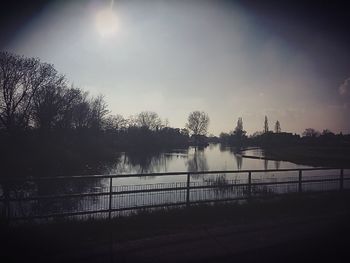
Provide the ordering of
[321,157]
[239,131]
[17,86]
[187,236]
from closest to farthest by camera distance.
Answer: [187,236]
[17,86]
[321,157]
[239,131]

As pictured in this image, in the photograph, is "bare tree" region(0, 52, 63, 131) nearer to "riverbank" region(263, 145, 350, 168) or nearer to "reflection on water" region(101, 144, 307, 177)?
"reflection on water" region(101, 144, 307, 177)

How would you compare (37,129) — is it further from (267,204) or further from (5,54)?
(267,204)

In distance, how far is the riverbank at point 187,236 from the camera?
597 centimetres

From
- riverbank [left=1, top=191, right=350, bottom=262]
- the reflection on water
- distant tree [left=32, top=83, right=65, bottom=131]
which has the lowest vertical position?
the reflection on water

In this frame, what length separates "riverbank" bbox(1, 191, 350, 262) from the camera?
5.97m

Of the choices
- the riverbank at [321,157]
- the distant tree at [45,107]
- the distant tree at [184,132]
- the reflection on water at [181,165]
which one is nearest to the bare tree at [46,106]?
the distant tree at [45,107]

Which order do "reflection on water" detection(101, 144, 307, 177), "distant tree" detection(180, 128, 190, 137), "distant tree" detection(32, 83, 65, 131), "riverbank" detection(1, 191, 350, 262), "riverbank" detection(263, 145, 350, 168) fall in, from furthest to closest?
"distant tree" detection(180, 128, 190, 137) → "riverbank" detection(263, 145, 350, 168) → "distant tree" detection(32, 83, 65, 131) → "reflection on water" detection(101, 144, 307, 177) → "riverbank" detection(1, 191, 350, 262)

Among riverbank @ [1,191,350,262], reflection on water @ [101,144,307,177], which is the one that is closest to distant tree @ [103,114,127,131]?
reflection on water @ [101,144,307,177]

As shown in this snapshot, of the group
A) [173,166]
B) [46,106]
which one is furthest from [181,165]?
[46,106]

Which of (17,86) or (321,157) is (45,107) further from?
(321,157)

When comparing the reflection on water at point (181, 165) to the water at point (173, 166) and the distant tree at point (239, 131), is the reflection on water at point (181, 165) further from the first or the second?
the distant tree at point (239, 131)

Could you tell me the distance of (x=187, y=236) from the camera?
714cm

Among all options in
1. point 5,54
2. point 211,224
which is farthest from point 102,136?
point 211,224

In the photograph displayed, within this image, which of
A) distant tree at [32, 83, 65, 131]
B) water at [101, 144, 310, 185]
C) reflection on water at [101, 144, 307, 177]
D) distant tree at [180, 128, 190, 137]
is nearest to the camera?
water at [101, 144, 310, 185]
